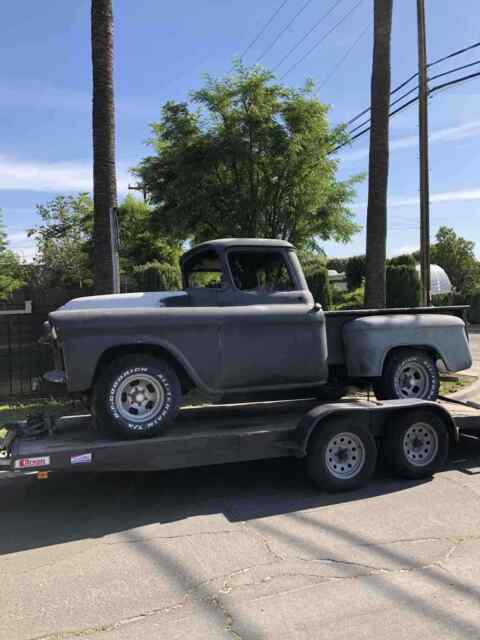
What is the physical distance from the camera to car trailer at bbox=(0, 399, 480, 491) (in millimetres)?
5164

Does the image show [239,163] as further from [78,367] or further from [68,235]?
[68,235]

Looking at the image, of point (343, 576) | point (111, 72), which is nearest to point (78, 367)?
point (343, 576)

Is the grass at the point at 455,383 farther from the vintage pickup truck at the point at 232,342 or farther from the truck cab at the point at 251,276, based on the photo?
the truck cab at the point at 251,276

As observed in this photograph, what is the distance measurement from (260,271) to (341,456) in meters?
2.07

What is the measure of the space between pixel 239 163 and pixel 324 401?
816 centimetres

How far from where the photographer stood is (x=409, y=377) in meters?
6.89

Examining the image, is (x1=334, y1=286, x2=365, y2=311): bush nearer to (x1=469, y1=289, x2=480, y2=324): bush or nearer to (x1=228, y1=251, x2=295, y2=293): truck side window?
(x1=469, y1=289, x2=480, y2=324): bush

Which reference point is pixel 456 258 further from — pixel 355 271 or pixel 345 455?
pixel 345 455

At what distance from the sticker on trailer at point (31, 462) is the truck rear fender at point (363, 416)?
2.26 metres

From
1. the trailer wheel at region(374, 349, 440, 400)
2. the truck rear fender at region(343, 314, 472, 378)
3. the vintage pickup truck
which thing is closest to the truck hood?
the vintage pickup truck

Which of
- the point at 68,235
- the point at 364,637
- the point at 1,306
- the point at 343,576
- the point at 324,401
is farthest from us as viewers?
the point at 68,235

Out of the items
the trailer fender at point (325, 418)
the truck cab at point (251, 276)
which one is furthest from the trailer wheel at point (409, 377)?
the truck cab at point (251, 276)

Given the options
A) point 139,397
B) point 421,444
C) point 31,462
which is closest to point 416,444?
point 421,444

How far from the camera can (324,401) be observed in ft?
24.9
